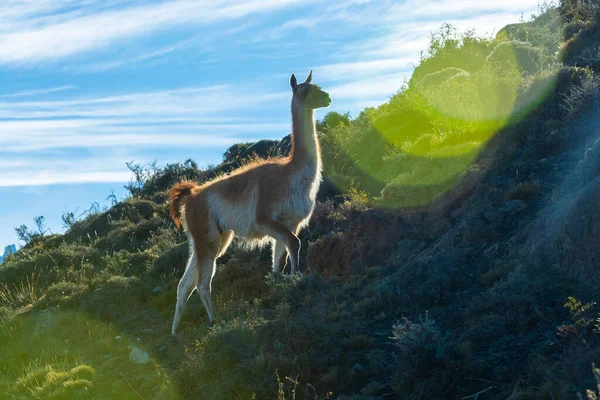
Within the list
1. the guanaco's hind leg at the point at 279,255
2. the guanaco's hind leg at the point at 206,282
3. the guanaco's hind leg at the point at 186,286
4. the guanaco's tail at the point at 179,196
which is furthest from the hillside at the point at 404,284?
the guanaco's tail at the point at 179,196

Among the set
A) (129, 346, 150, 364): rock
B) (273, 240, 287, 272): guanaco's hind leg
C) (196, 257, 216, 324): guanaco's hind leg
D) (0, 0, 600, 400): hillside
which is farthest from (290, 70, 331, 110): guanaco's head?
(129, 346, 150, 364): rock

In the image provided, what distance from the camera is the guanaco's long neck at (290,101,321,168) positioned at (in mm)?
10352

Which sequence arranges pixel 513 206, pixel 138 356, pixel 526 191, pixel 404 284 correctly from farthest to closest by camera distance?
1. pixel 138 356
2. pixel 526 191
3. pixel 513 206
4. pixel 404 284

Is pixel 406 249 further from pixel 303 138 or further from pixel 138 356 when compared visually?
pixel 138 356

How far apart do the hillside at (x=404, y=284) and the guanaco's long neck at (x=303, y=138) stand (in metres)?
1.48

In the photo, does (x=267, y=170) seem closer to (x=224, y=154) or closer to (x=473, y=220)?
(x=473, y=220)

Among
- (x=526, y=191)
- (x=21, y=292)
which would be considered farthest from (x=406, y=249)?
(x=21, y=292)

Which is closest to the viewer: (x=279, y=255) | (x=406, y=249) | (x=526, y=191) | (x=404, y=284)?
(x=404, y=284)

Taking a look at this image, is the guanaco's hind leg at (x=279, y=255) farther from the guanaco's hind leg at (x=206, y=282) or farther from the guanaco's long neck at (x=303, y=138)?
the guanaco's long neck at (x=303, y=138)

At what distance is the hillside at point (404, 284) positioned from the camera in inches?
227

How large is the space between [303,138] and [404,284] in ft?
11.9

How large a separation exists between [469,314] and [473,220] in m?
2.15

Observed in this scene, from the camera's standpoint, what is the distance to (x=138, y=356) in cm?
888

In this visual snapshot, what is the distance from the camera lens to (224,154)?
84.0ft
